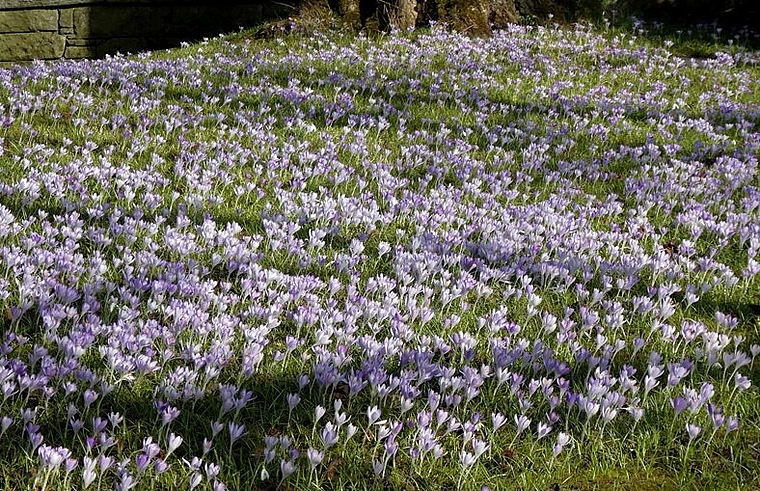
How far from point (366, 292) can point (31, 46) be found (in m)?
12.2

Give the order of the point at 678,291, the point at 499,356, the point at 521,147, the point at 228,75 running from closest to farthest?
the point at 499,356
the point at 678,291
the point at 521,147
the point at 228,75

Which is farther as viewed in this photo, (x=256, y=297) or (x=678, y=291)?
(x=678, y=291)

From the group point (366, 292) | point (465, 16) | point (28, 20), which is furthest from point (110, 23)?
point (366, 292)

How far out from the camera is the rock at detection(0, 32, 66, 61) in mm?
13617

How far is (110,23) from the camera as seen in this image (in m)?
13.6

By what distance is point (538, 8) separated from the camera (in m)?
13.1

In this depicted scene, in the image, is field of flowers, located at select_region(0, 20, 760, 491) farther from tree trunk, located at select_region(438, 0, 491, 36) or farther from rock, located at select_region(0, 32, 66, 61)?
rock, located at select_region(0, 32, 66, 61)

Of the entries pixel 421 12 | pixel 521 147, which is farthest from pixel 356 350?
pixel 421 12

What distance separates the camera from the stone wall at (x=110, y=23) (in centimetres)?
1352

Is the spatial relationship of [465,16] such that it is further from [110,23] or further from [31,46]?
[31,46]

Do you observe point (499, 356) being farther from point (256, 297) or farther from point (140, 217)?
point (140, 217)

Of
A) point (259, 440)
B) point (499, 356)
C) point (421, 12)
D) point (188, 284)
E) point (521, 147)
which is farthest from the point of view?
point (421, 12)

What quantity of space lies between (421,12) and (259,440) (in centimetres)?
1024

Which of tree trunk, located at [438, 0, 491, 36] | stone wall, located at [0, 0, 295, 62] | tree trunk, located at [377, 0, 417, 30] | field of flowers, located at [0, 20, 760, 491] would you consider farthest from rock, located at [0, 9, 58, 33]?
tree trunk, located at [438, 0, 491, 36]
